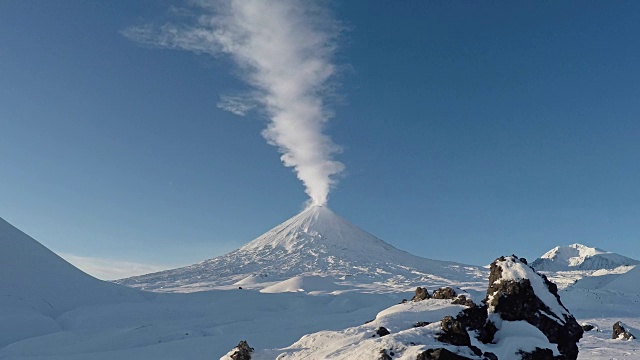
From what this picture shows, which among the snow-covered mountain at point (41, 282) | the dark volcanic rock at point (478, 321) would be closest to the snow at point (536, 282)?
the dark volcanic rock at point (478, 321)

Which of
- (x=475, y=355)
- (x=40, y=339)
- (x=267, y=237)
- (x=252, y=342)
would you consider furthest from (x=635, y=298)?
(x=267, y=237)

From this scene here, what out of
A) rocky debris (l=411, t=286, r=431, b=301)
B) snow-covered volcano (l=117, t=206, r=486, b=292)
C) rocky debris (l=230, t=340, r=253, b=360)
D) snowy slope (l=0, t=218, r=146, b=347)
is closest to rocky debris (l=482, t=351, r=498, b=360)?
rocky debris (l=411, t=286, r=431, b=301)

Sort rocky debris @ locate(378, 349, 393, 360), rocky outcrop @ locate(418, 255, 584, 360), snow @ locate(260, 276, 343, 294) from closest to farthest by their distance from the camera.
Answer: rocky debris @ locate(378, 349, 393, 360), rocky outcrop @ locate(418, 255, 584, 360), snow @ locate(260, 276, 343, 294)

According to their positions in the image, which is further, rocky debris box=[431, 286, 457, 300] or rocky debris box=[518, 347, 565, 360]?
rocky debris box=[431, 286, 457, 300]

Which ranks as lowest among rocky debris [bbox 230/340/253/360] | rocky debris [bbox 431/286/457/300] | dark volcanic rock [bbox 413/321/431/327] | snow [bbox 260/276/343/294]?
rocky debris [bbox 230/340/253/360]

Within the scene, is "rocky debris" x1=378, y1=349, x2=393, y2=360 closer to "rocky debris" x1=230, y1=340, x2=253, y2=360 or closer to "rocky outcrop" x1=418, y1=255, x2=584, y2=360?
"rocky outcrop" x1=418, y1=255, x2=584, y2=360

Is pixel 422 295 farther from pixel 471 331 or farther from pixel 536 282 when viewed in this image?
pixel 471 331
